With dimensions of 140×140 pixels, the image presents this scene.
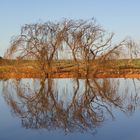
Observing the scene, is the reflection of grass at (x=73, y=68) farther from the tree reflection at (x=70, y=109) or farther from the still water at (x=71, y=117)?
the still water at (x=71, y=117)

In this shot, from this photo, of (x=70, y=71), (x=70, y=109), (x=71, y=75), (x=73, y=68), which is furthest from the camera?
(x=73, y=68)

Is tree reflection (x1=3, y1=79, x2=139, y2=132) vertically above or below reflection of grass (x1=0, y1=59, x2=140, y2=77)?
below

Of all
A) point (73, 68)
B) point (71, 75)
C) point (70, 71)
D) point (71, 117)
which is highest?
point (73, 68)

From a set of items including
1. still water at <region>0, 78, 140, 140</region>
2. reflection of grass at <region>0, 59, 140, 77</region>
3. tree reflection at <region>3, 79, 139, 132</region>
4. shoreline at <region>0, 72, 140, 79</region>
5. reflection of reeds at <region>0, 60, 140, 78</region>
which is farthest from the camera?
reflection of grass at <region>0, 59, 140, 77</region>

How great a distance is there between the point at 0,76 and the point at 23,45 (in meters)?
3.15

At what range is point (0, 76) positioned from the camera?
3048 cm

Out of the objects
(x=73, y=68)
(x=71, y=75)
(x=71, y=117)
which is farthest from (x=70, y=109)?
(x=73, y=68)

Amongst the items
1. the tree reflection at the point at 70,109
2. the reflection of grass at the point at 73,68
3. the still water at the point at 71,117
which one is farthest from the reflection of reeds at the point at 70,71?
the still water at the point at 71,117

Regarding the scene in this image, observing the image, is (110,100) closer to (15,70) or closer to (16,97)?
(16,97)

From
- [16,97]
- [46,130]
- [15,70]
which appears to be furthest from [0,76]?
[46,130]

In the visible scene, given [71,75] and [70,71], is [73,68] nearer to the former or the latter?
[70,71]

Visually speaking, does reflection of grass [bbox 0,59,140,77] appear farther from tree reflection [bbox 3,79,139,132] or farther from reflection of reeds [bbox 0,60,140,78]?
tree reflection [bbox 3,79,139,132]

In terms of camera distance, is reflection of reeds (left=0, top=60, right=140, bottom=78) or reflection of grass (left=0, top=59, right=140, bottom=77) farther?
reflection of grass (left=0, top=59, right=140, bottom=77)

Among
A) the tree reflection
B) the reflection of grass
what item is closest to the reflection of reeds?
the reflection of grass
